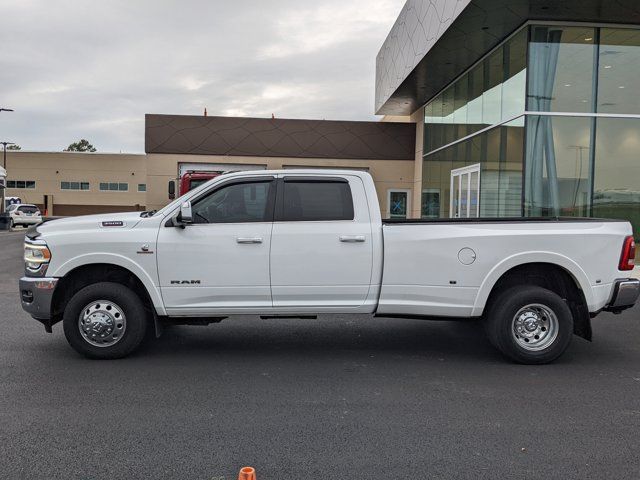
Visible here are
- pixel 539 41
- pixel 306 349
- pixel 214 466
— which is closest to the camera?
pixel 214 466

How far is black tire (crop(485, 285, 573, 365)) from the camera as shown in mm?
6207

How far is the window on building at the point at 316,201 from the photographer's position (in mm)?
6414

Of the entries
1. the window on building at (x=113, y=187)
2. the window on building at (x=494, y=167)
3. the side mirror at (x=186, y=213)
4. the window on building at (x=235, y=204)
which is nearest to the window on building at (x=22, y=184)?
the window on building at (x=113, y=187)

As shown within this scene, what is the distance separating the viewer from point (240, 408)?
4.88m

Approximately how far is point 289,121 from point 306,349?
888 inches

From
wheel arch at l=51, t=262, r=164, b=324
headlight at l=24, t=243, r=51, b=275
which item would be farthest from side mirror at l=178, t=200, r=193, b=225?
headlight at l=24, t=243, r=51, b=275

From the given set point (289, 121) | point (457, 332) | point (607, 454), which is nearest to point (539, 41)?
point (457, 332)

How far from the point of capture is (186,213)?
6.04 m

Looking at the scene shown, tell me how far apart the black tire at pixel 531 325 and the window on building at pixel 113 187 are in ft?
193

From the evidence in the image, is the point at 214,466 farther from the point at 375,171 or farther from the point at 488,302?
the point at 375,171

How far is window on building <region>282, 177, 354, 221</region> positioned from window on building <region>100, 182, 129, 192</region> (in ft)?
189

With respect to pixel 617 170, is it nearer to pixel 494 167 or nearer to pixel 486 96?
pixel 494 167

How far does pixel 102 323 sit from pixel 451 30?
1211cm

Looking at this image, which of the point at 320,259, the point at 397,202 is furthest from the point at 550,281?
the point at 397,202
